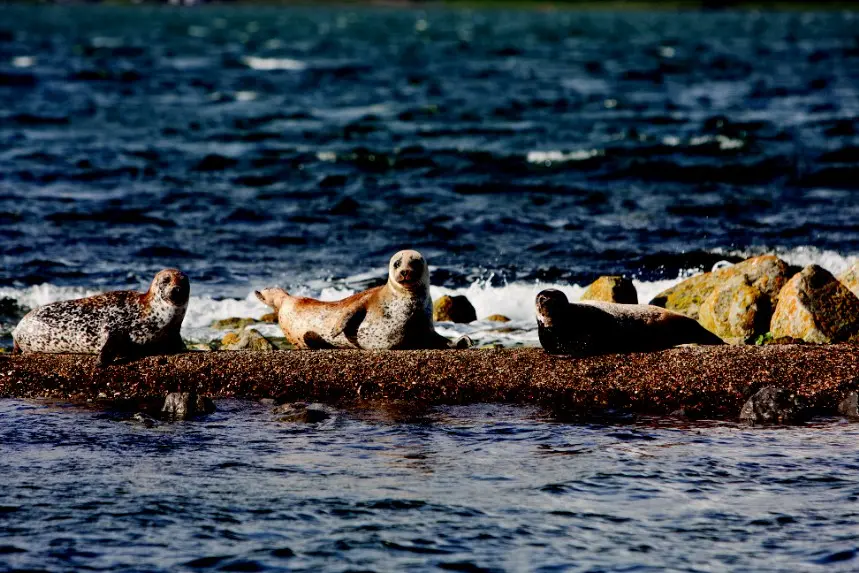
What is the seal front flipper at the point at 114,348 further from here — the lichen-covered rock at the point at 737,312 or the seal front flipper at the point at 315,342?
the lichen-covered rock at the point at 737,312

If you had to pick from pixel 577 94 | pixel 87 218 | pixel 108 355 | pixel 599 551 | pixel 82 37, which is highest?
pixel 82 37

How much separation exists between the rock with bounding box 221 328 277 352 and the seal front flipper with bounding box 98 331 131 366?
124 centimetres

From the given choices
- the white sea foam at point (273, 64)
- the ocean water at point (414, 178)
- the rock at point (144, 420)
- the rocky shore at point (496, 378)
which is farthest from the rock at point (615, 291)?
the white sea foam at point (273, 64)

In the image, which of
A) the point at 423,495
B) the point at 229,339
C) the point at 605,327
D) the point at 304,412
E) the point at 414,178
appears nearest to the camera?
the point at 423,495

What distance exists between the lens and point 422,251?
18969 mm

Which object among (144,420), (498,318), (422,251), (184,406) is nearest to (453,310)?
(498,318)

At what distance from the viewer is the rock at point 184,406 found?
33.3ft

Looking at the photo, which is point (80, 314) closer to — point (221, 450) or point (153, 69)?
point (221, 450)

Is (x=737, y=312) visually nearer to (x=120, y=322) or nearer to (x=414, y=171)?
(x=120, y=322)

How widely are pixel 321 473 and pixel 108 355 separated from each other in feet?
10.7

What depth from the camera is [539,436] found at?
31.3 feet

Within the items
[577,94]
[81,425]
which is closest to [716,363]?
[81,425]

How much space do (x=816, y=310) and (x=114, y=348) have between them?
20.2 ft

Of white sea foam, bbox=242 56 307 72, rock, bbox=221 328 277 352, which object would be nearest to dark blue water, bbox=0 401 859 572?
rock, bbox=221 328 277 352
